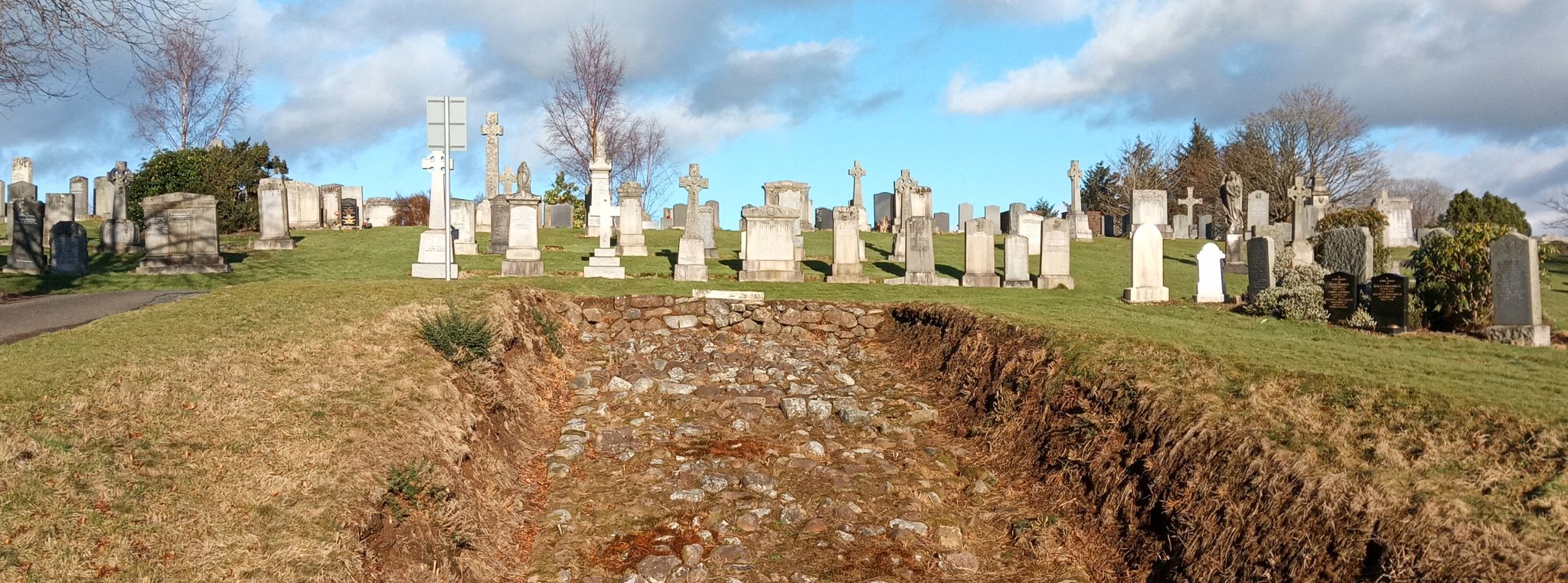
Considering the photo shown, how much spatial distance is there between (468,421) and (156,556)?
346 centimetres

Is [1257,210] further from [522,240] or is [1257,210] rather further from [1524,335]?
[522,240]

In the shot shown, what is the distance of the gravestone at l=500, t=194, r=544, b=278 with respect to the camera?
68.3ft

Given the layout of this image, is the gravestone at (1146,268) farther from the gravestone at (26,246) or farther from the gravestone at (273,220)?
the gravestone at (273,220)

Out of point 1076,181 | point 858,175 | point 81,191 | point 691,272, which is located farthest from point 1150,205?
point 81,191

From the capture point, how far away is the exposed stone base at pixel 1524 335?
42.6 feet

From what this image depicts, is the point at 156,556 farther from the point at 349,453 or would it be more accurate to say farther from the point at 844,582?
the point at 844,582

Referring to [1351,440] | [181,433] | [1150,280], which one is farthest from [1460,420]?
[1150,280]

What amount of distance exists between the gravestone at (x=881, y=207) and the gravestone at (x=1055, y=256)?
2140 cm

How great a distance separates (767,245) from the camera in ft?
68.1

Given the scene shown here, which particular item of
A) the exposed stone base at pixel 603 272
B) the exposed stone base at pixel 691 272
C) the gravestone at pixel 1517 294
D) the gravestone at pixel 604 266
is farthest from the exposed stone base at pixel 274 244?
the gravestone at pixel 1517 294

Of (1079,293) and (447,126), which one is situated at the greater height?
(447,126)

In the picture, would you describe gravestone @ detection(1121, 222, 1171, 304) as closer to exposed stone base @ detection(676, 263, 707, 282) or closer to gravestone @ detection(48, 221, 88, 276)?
exposed stone base @ detection(676, 263, 707, 282)

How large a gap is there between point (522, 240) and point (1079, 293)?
10.8m

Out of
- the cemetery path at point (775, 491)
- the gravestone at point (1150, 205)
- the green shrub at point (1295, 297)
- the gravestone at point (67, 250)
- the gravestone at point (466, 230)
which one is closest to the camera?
the cemetery path at point (775, 491)
